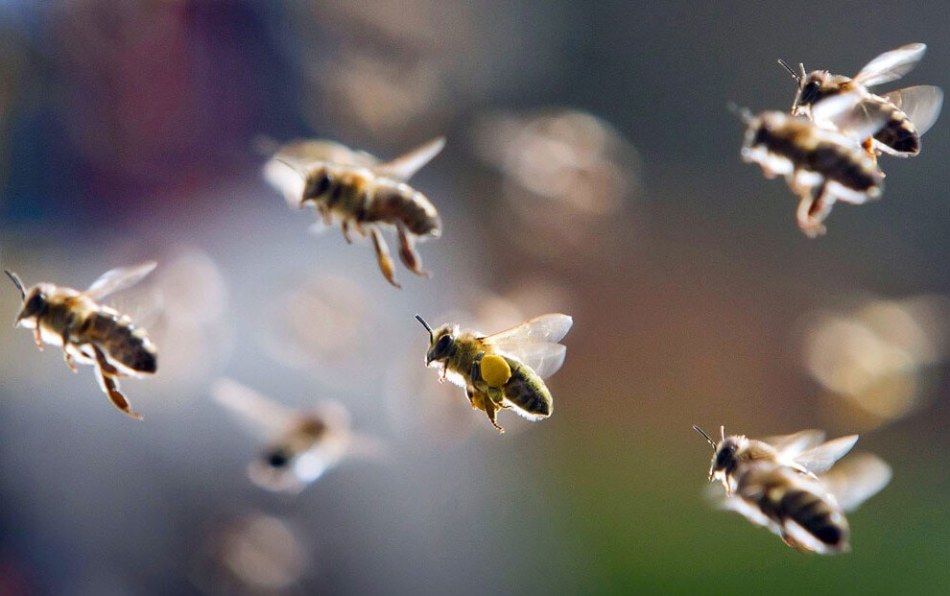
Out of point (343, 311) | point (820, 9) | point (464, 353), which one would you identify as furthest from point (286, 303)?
point (820, 9)

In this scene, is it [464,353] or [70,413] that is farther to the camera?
[70,413]

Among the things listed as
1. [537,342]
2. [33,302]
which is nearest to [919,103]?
[537,342]

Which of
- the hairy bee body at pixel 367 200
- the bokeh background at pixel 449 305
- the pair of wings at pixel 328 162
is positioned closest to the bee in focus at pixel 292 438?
the bokeh background at pixel 449 305

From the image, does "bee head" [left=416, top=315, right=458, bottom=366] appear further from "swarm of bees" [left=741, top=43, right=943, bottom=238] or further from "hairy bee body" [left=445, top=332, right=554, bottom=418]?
"swarm of bees" [left=741, top=43, right=943, bottom=238]

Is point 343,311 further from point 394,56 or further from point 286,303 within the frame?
point 394,56

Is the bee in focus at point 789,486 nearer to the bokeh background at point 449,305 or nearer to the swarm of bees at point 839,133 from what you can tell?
the swarm of bees at point 839,133

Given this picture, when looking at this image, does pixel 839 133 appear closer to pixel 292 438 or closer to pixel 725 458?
pixel 725 458
